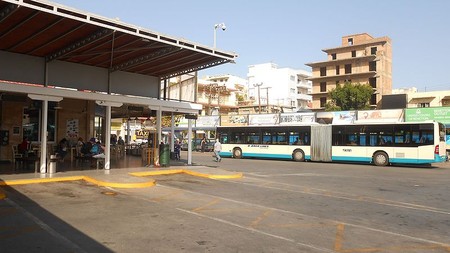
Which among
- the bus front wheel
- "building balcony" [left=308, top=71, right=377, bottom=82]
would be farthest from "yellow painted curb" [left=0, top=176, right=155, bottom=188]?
"building balcony" [left=308, top=71, right=377, bottom=82]

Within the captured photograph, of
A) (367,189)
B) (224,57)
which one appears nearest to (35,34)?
(224,57)

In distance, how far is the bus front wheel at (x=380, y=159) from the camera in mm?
25828

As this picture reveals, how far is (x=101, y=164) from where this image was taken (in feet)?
57.5

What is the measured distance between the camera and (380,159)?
26.0m

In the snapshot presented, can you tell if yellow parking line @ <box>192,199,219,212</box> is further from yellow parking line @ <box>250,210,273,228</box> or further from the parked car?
the parked car

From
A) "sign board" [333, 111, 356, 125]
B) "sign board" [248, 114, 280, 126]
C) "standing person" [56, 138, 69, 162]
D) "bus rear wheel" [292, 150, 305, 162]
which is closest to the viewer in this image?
"standing person" [56, 138, 69, 162]

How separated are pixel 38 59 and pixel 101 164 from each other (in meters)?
5.29

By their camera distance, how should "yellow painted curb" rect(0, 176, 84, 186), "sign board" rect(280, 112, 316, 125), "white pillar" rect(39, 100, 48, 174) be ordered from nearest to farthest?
"yellow painted curb" rect(0, 176, 84, 186)
"white pillar" rect(39, 100, 48, 174)
"sign board" rect(280, 112, 316, 125)

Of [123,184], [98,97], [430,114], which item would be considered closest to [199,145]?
[430,114]

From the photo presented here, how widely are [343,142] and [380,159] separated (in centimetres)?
279

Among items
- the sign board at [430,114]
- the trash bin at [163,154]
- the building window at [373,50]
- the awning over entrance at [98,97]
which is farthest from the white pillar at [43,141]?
the building window at [373,50]

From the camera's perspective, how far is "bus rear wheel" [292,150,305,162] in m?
29.5

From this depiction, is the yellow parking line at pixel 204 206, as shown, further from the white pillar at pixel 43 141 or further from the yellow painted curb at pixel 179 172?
the white pillar at pixel 43 141

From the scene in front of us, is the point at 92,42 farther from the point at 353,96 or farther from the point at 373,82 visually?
the point at 373,82
